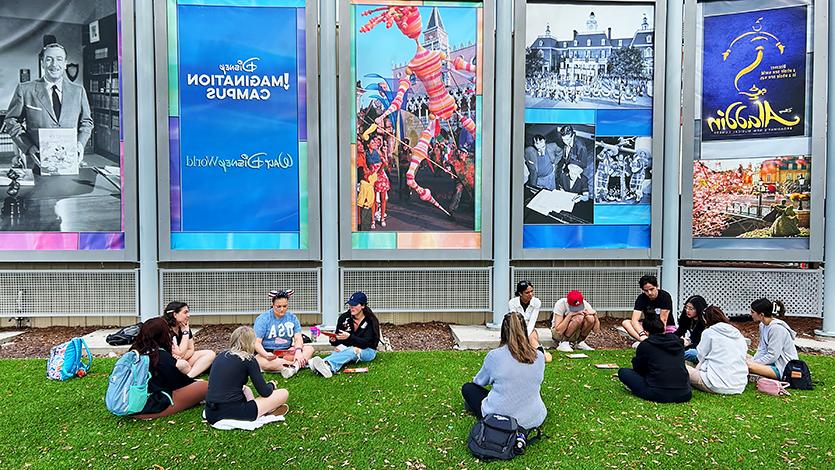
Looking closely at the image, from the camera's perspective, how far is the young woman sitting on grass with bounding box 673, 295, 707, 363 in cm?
689

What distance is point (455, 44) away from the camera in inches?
349

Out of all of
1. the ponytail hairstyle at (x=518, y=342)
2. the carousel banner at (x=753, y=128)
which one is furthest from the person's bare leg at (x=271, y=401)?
the carousel banner at (x=753, y=128)

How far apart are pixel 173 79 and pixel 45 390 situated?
5.03m

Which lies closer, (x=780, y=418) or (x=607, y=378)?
(x=780, y=418)

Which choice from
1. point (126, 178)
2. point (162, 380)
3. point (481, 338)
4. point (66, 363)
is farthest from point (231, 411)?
point (126, 178)

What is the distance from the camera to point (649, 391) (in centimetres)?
557

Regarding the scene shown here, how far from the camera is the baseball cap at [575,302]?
25.2 feet

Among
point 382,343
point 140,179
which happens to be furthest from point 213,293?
point 382,343

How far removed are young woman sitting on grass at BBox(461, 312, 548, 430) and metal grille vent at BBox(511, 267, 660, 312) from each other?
4.78m

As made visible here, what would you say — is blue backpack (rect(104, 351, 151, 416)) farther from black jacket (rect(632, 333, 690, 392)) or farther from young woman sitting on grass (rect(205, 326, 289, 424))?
black jacket (rect(632, 333, 690, 392))

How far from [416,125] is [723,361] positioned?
223 inches

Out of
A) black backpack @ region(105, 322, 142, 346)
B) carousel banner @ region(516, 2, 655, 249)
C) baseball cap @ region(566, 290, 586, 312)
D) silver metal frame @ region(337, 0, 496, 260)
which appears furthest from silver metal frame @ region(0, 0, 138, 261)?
baseball cap @ region(566, 290, 586, 312)

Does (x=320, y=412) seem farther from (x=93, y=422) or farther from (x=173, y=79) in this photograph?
(x=173, y=79)

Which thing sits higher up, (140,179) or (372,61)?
(372,61)
